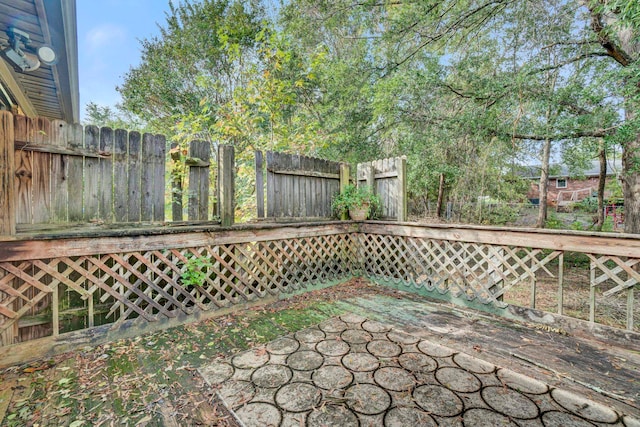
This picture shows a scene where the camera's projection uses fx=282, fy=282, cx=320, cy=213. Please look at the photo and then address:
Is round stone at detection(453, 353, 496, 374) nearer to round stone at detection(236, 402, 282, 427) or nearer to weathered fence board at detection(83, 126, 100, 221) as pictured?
round stone at detection(236, 402, 282, 427)

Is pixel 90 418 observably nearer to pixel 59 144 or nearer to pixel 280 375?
pixel 280 375

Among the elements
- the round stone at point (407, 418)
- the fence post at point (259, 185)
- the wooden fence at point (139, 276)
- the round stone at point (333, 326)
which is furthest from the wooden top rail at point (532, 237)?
the round stone at point (407, 418)

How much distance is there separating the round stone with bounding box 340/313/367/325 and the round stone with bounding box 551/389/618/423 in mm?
1554

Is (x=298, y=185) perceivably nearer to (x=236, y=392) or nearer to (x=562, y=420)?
(x=236, y=392)

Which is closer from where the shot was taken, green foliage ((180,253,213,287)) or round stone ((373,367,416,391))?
round stone ((373,367,416,391))

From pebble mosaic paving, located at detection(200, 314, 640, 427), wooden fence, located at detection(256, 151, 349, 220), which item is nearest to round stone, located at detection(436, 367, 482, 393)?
pebble mosaic paving, located at detection(200, 314, 640, 427)

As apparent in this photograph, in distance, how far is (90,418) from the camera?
5.02ft

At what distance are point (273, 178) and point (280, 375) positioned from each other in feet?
7.61

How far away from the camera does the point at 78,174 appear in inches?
91.7

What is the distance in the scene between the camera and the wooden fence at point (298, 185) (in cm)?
358

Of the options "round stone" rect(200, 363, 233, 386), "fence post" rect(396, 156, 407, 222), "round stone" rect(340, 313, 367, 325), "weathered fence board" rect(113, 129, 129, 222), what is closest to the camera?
"round stone" rect(200, 363, 233, 386)

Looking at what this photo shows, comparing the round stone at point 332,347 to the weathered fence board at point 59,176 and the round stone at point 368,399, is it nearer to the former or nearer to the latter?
the round stone at point 368,399

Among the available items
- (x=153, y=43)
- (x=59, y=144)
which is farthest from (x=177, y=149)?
(x=153, y=43)

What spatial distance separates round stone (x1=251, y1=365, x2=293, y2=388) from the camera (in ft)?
6.06
